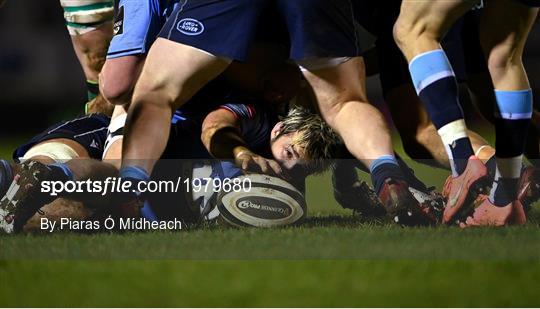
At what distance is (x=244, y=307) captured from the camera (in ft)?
9.07

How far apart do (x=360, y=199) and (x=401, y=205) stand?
0.49 metres

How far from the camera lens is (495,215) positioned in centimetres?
345

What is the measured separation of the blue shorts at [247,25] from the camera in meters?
3.42

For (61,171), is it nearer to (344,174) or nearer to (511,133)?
(344,174)

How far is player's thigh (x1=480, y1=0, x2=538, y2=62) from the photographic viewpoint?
3.46 meters

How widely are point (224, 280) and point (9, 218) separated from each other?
81cm

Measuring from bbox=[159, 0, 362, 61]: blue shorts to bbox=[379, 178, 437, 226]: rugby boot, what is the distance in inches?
21.1

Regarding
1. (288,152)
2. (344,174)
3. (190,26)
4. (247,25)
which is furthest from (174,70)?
(344,174)

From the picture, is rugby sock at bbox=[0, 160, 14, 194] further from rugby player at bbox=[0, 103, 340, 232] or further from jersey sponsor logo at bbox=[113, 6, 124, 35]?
jersey sponsor logo at bbox=[113, 6, 124, 35]

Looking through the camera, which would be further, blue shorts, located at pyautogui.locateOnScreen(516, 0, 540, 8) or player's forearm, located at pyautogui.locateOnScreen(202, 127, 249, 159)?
player's forearm, located at pyautogui.locateOnScreen(202, 127, 249, 159)

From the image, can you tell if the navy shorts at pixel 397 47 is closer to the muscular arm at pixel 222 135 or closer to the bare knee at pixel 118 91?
the muscular arm at pixel 222 135

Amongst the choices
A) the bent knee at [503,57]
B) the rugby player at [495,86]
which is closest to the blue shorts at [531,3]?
the rugby player at [495,86]

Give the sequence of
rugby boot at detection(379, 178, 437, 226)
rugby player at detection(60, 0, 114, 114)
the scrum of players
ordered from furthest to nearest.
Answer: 1. rugby player at detection(60, 0, 114, 114)
2. the scrum of players
3. rugby boot at detection(379, 178, 437, 226)

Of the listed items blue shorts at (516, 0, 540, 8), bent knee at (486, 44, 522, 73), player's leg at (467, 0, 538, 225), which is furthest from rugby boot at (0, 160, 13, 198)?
blue shorts at (516, 0, 540, 8)
